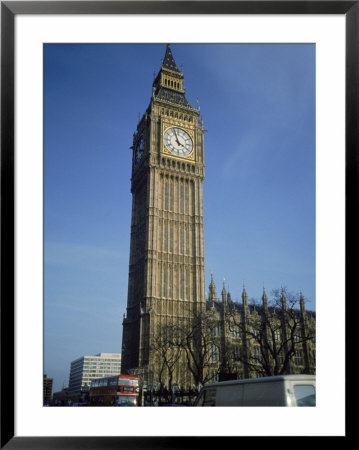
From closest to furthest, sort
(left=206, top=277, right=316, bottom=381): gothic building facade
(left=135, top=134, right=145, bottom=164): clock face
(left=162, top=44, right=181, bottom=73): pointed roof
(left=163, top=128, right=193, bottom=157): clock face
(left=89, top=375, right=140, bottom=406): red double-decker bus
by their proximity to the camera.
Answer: (left=162, top=44, right=181, bottom=73): pointed roof < (left=89, top=375, right=140, bottom=406): red double-decker bus < (left=206, top=277, right=316, bottom=381): gothic building facade < (left=163, top=128, right=193, bottom=157): clock face < (left=135, top=134, right=145, bottom=164): clock face

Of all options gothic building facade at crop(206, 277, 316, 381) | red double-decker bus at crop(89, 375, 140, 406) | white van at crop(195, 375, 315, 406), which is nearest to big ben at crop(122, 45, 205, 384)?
gothic building facade at crop(206, 277, 316, 381)

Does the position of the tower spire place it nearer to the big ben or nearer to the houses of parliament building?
the houses of parliament building

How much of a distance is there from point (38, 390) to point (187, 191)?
42.8m

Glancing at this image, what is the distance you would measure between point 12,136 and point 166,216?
40858mm

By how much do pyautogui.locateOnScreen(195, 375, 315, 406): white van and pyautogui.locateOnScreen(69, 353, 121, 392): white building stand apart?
1733 centimetres

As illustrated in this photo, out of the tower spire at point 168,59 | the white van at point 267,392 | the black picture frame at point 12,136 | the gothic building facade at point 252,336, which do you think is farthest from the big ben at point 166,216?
the black picture frame at point 12,136

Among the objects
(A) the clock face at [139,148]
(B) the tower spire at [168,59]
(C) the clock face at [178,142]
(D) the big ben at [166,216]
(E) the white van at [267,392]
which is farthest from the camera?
(A) the clock face at [139,148]

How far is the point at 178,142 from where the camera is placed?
Result: 47906 millimetres

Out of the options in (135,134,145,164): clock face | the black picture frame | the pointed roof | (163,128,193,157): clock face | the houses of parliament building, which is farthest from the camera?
(135,134,145,164): clock face

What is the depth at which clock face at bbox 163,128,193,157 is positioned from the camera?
156ft

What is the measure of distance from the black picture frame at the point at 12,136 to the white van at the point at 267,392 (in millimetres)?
1263

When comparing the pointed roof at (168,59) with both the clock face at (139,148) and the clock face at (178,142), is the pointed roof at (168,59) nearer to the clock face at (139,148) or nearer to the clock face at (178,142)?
the clock face at (178,142)

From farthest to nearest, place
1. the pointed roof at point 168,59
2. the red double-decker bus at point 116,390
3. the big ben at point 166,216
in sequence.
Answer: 1. the big ben at point 166,216
2. the red double-decker bus at point 116,390
3. the pointed roof at point 168,59

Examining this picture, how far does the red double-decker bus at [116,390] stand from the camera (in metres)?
20.7
